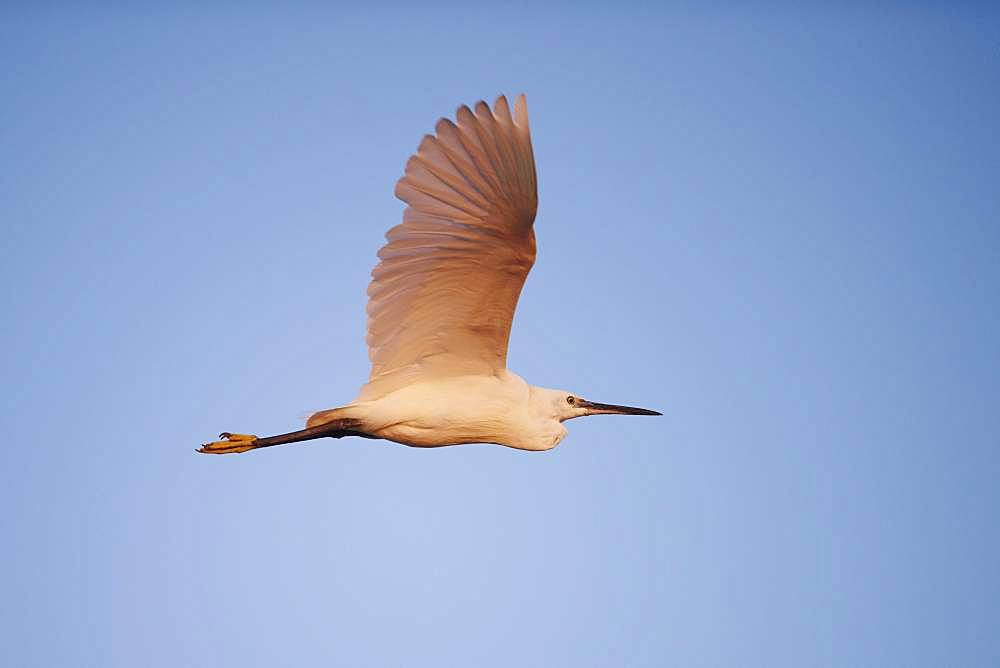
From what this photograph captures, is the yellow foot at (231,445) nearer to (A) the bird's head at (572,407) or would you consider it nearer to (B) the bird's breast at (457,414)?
(B) the bird's breast at (457,414)

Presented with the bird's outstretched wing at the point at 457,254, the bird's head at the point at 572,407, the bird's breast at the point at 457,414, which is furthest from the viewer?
the bird's head at the point at 572,407

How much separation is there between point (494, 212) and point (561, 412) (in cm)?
283

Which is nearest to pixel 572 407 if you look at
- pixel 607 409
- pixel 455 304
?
pixel 607 409

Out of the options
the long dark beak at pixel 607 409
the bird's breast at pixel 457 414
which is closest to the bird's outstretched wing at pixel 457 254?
the bird's breast at pixel 457 414

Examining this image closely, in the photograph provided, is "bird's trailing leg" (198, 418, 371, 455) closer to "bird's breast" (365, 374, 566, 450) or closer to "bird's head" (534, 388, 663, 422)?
"bird's breast" (365, 374, 566, 450)

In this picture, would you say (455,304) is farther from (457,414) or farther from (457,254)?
(457,414)

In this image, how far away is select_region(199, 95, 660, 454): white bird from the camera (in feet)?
26.5

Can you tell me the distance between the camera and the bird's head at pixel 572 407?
407 inches

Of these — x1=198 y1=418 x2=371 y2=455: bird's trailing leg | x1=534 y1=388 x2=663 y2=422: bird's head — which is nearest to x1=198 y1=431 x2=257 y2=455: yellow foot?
x1=198 y1=418 x2=371 y2=455: bird's trailing leg

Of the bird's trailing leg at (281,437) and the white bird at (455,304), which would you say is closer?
the white bird at (455,304)

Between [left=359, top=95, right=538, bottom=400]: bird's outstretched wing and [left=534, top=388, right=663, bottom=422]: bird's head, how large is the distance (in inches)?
36.3

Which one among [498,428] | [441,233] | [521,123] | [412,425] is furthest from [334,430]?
[521,123]

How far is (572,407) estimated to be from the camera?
35.4 ft

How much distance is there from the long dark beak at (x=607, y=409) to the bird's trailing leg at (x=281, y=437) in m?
2.51
